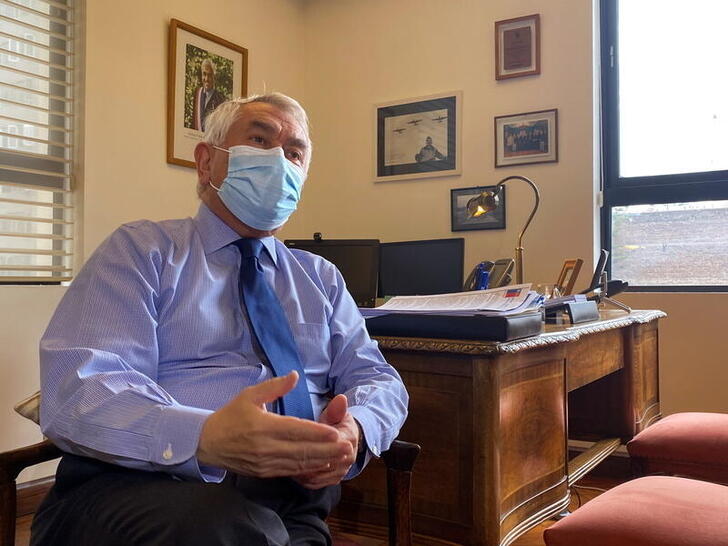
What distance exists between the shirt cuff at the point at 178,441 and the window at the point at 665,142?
9.23ft

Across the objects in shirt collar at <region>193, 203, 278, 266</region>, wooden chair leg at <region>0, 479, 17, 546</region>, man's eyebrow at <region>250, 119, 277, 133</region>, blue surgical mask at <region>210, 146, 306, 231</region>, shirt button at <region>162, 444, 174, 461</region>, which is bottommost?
wooden chair leg at <region>0, 479, 17, 546</region>

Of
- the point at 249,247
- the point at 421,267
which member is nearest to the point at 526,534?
the point at 421,267

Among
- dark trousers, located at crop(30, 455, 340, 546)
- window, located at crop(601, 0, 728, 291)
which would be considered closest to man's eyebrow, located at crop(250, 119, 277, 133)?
dark trousers, located at crop(30, 455, 340, 546)

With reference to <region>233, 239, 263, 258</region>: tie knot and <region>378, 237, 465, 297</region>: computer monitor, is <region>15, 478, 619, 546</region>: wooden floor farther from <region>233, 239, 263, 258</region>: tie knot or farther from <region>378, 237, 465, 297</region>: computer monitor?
<region>378, 237, 465, 297</region>: computer monitor

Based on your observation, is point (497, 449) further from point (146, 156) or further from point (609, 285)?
point (146, 156)

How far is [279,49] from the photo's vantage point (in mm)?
3793

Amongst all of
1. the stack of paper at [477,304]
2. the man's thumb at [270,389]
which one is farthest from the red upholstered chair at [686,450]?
the man's thumb at [270,389]

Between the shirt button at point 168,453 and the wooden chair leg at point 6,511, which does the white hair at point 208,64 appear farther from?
the shirt button at point 168,453

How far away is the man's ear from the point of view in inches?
57.2

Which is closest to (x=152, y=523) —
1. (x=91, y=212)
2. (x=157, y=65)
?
(x=91, y=212)

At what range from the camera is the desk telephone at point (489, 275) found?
246 cm

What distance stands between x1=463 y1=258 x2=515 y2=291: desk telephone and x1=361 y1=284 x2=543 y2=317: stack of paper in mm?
899

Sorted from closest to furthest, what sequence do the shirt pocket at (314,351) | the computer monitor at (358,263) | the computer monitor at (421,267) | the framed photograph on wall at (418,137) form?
1. the shirt pocket at (314,351)
2. the computer monitor at (358,263)
3. the computer monitor at (421,267)
4. the framed photograph on wall at (418,137)

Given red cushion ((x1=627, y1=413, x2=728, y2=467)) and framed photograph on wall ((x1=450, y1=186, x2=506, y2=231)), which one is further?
framed photograph on wall ((x1=450, y1=186, x2=506, y2=231))
